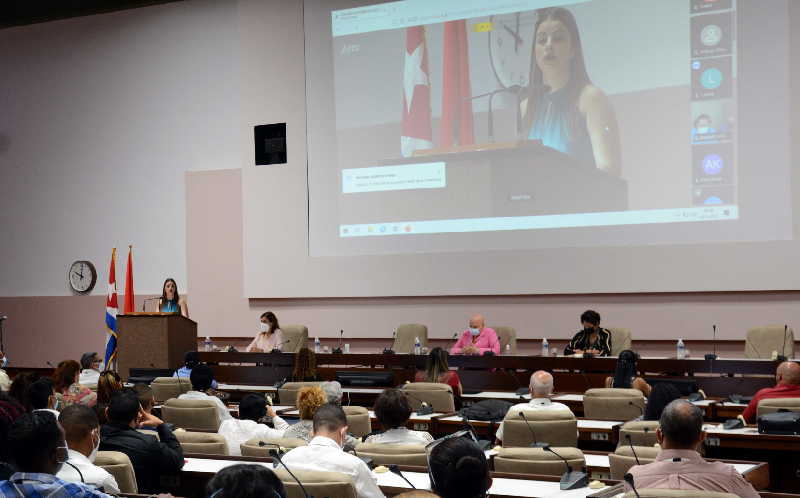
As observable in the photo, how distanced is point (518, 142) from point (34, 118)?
26.2ft

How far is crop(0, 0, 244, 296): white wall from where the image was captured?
41.3 ft

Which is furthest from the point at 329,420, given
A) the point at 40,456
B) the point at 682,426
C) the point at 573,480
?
the point at 682,426

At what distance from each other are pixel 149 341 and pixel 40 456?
685 cm

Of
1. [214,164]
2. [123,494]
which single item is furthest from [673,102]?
[123,494]

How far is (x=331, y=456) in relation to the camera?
3703 millimetres

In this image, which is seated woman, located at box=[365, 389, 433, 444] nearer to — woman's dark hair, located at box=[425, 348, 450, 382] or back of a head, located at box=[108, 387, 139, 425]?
back of a head, located at box=[108, 387, 139, 425]

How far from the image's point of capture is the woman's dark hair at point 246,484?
2.12 m

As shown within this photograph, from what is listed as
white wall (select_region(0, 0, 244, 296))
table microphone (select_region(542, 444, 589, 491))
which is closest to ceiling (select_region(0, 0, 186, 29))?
white wall (select_region(0, 0, 244, 296))

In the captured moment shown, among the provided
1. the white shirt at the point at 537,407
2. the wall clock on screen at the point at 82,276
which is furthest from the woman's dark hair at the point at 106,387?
the wall clock on screen at the point at 82,276

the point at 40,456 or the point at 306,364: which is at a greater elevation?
the point at 40,456

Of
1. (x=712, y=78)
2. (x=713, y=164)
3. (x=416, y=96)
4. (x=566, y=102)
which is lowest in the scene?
(x=713, y=164)

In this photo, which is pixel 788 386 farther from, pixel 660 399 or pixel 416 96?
pixel 416 96

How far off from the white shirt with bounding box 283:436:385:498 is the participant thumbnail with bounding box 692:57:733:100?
6.61m

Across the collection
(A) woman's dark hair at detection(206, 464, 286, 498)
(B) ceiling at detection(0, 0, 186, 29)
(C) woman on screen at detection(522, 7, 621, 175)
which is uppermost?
(B) ceiling at detection(0, 0, 186, 29)
